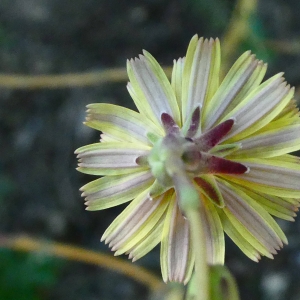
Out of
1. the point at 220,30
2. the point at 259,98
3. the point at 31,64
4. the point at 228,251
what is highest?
Result: the point at 31,64

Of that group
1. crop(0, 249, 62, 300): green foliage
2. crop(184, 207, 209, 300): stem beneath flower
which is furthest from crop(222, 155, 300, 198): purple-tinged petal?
crop(0, 249, 62, 300): green foliage

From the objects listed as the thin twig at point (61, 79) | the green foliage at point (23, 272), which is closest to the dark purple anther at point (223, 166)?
the thin twig at point (61, 79)

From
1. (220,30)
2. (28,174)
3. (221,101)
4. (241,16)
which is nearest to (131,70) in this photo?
(221,101)

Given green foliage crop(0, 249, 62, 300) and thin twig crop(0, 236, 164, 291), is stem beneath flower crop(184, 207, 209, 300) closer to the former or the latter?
thin twig crop(0, 236, 164, 291)

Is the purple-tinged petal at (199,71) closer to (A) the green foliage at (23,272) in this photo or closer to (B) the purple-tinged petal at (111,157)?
(B) the purple-tinged petal at (111,157)

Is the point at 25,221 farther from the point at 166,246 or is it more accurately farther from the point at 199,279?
the point at 199,279

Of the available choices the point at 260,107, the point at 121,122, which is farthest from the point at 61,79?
the point at 260,107
